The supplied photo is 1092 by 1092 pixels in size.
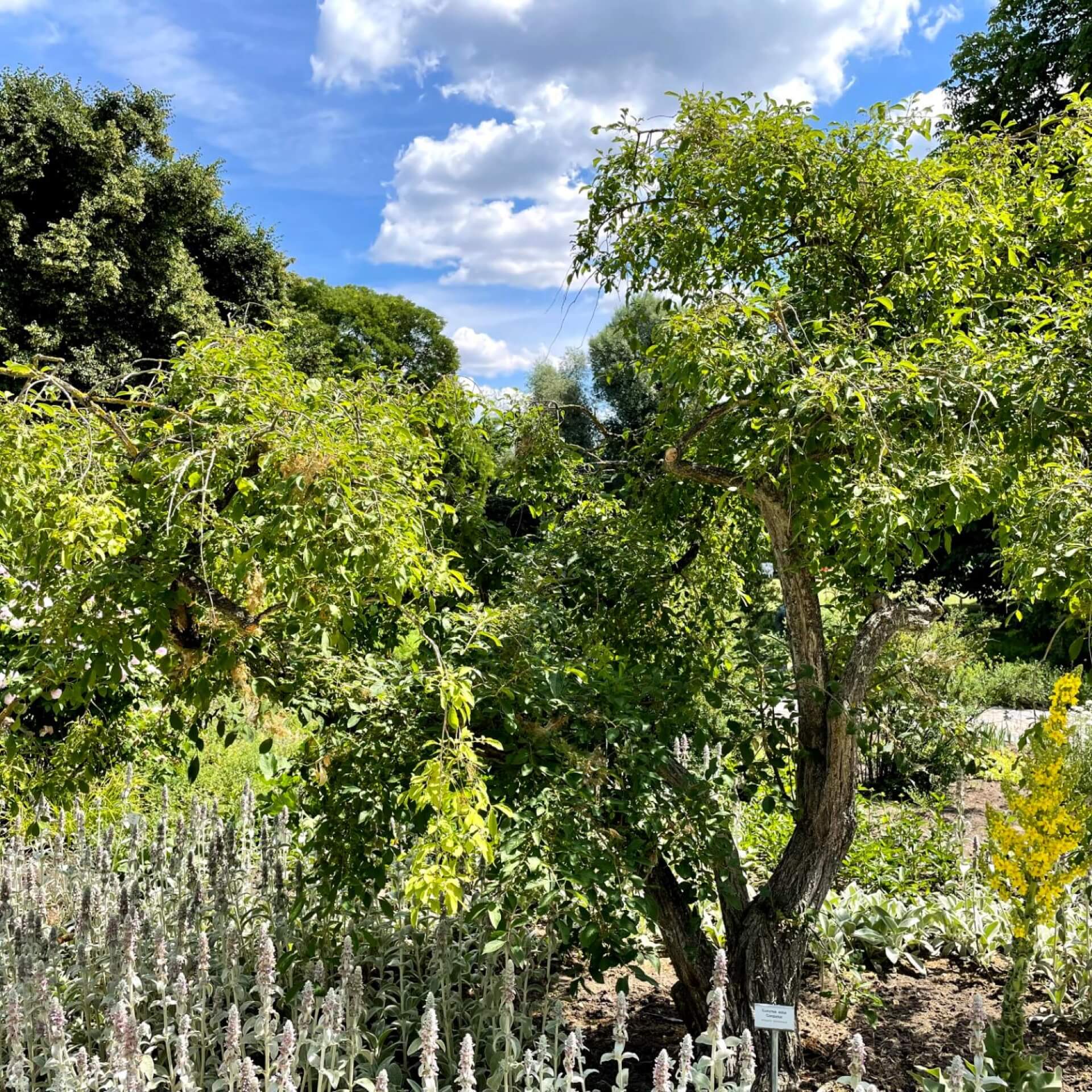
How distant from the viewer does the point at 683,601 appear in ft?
10.6

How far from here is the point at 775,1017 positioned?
2.04m

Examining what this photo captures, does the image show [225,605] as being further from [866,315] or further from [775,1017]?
[866,315]

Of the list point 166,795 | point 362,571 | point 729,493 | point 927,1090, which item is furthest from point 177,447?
point 927,1090

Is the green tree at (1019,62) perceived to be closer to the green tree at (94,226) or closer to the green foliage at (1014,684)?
the green foliage at (1014,684)

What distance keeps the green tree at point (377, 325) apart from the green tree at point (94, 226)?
13.0 feet

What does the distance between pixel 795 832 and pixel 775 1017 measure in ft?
2.96

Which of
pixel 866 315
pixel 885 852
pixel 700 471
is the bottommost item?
pixel 885 852

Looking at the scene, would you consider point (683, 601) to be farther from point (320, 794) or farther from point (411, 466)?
point (320, 794)

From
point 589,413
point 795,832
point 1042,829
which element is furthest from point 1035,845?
point 589,413

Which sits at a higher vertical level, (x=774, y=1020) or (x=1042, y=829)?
(x=1042, y=829)

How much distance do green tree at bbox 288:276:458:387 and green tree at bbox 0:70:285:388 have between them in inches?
156

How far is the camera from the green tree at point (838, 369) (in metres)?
2.16

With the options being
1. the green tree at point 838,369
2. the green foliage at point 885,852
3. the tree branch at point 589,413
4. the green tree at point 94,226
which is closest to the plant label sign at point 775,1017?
the green tree at point 838,369

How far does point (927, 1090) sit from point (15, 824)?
12.2 feet
